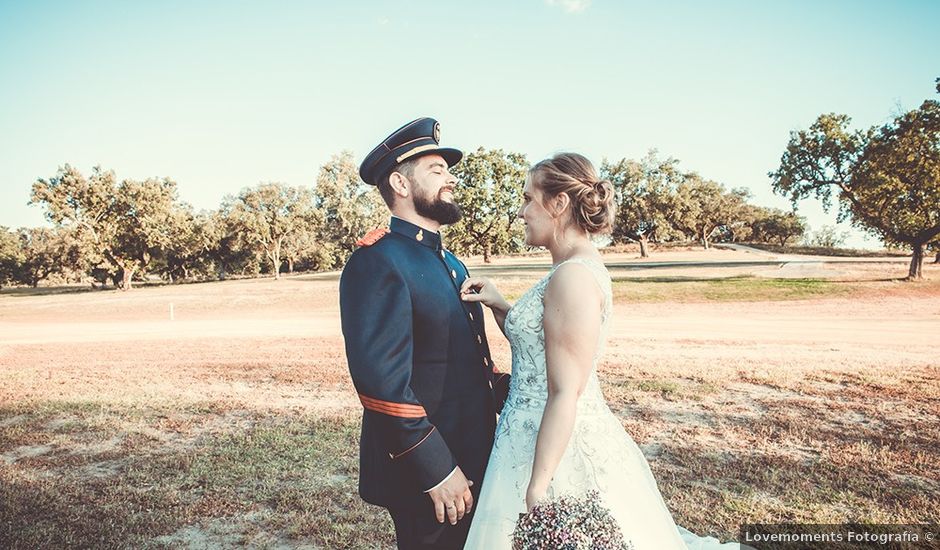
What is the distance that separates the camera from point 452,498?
2682 mm

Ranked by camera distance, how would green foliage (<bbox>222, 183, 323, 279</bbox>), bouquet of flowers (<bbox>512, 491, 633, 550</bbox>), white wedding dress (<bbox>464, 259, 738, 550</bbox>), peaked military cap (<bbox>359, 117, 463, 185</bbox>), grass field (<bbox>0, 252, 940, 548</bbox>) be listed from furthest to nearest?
1. green foliage (<bbox>222, 183, 323, 279</bbox>)
2. grass field (<bbox>0, 252, 940, 548</bbox>)
3. peaked military cap (<bbox>359, 117, 463, 185</bbox>)
4. white wedding dress (<bbox>464, 259, 738, 550</bbox>)
5. bouquet of flowers (<bbox>512, 491, 633, 550</bbox>)

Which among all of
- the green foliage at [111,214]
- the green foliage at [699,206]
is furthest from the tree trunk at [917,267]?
the green foliage at [111,214]

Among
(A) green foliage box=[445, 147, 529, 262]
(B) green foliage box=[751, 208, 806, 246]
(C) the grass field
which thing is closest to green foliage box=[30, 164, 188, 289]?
(A) green foliage box=[445, 147, 529, 262]

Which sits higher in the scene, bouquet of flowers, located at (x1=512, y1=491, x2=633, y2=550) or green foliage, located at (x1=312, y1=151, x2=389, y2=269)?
green foliage, located at (x1=312, y1=151, x2=389, y2=269)

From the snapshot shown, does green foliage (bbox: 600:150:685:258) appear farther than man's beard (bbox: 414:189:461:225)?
Yes

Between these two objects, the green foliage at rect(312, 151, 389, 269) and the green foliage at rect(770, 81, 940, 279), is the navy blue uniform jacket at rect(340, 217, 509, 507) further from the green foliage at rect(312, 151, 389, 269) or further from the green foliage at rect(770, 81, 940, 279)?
the green foliage at rect(312, 151, 389, 269)

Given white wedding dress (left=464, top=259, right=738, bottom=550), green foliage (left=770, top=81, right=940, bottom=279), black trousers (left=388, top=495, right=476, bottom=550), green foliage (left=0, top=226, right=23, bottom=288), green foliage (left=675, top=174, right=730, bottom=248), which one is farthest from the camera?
green foliage (left=0, top=226, right=23, bottom=288)

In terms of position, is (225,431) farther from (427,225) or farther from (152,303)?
(152,303)

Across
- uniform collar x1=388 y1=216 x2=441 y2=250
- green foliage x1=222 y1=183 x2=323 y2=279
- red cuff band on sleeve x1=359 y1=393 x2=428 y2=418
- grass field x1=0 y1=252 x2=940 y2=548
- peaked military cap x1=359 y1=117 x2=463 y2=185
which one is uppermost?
green foliage x1=222 y1=183 x2=323 y2=279

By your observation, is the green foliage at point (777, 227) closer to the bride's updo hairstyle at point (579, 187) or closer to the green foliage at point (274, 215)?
the green foliage at point (274, 215)

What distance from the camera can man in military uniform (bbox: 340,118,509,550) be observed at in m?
→ 2.59

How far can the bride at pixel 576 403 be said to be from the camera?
2645mm

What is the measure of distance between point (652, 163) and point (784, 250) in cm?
2487

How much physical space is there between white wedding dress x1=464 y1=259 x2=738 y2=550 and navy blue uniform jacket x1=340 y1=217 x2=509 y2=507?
24 cm
